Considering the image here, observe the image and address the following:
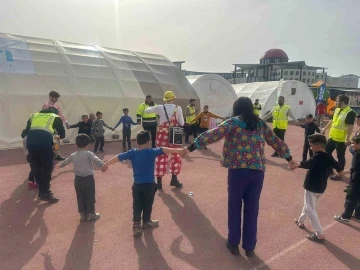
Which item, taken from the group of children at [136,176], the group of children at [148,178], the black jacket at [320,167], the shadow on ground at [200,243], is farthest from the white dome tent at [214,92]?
the black jacket at [320,167]

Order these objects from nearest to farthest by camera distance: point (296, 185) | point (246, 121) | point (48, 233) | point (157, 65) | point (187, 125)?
Result: point (246, 121)
point (48, 233)
point (296, 185)
point (187, 125)
point (157, 65)

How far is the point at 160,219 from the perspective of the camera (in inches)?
178

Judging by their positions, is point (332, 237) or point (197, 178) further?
point (197, 178)

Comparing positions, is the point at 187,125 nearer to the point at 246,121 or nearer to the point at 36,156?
the point at 36,156

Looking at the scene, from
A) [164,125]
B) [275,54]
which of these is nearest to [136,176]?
[164,125]

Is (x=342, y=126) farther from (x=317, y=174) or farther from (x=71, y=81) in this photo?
(x=71, y=81)

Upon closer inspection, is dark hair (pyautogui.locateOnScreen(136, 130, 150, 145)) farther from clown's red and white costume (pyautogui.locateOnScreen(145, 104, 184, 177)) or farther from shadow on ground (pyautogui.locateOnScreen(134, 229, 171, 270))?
clown's red and white costume (pyautogui.locateOnScreen(145, 104, 184, 177))

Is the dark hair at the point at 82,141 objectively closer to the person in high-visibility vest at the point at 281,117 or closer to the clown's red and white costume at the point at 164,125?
the clown's red and white costume at the point at 164,125

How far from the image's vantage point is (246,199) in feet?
11.2

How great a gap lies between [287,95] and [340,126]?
51.5 ft

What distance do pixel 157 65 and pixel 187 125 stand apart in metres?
5.27

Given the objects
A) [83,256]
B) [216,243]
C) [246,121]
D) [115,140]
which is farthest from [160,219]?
[115,140]

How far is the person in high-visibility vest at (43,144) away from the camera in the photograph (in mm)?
4949

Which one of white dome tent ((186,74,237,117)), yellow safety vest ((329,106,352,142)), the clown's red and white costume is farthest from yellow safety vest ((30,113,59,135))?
white dome tent ((186,74,237,117))
